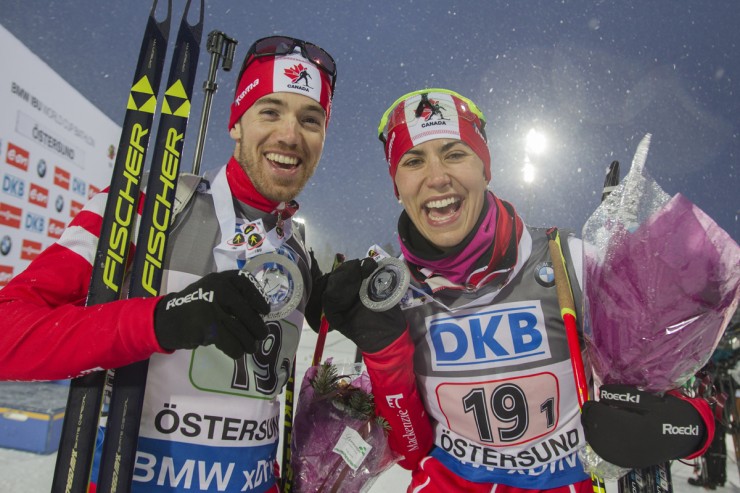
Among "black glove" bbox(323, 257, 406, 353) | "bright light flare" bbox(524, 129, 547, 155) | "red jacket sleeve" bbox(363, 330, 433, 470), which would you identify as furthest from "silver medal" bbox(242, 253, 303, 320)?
"bright light flare" bbox(524, 129, 547, 155)

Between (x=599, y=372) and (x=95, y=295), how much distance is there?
6.35 ft

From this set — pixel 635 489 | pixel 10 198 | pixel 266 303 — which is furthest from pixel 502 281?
pixel 10 198

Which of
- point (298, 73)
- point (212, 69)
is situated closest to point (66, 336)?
point (298, 73)

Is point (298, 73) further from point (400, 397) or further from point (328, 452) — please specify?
point (328, 452)

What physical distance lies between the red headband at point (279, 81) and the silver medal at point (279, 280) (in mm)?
1121

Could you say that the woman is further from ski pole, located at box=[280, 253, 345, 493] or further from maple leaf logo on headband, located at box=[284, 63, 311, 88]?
maple leaf logo on headband, located at box=[284, 63, 311, 88]

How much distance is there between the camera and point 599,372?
1682mm

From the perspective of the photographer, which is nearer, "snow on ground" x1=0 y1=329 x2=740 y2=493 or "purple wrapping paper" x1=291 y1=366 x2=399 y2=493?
"purple wrapping paper" x1=291 y1=366 x2=399 y2=493

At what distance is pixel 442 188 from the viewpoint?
93.4 inches

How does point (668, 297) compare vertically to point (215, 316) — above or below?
above

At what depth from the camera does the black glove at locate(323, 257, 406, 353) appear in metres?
2.01

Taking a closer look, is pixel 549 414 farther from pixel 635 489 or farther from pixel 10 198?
pixel 10 198

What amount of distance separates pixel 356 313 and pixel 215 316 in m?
0.77

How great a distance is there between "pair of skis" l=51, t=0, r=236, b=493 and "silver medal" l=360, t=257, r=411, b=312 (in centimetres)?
88
